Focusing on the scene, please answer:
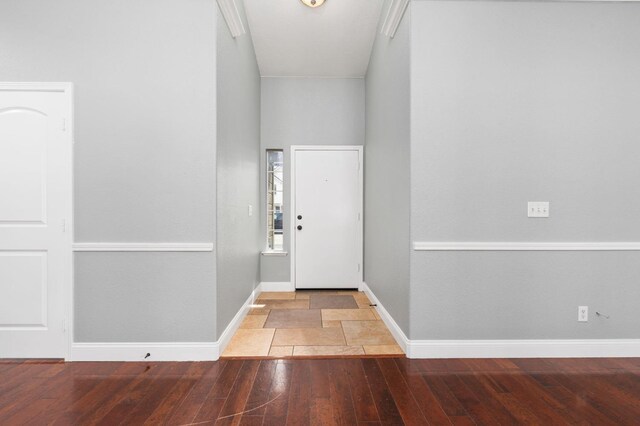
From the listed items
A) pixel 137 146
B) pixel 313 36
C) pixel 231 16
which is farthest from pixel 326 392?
pixel 313 36

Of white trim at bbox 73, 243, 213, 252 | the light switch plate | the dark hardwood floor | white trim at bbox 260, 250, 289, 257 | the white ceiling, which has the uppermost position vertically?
the white ceiling

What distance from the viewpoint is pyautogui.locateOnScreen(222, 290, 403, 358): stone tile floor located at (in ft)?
9.12

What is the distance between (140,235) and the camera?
2.62 meters

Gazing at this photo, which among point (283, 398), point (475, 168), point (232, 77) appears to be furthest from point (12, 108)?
point (475, 168)

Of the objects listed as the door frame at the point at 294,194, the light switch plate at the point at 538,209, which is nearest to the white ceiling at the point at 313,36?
the door frame at the point at 294,194

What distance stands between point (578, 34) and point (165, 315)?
3725 millimetres

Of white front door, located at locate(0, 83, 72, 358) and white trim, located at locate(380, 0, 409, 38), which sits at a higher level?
white trim, located at locate(380, 0, 409, 38)

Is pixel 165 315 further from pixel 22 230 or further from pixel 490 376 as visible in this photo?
pixel 490 376

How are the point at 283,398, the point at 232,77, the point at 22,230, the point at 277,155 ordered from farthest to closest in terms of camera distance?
the point at 277,155, the point at 232,77, the point at 22,230, the point at 283,398

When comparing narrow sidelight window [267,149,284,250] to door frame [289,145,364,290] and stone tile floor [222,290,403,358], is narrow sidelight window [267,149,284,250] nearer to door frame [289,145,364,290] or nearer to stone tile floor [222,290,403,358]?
door frame [289,145,364,290]

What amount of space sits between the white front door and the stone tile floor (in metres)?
1.34

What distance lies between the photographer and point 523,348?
2680 millimetres

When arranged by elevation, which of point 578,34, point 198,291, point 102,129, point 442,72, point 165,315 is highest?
point 578,34

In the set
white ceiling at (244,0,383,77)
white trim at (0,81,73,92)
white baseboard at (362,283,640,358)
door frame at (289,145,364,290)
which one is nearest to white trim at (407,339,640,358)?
white baseboard at (362,283,640,358)
